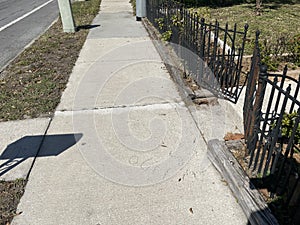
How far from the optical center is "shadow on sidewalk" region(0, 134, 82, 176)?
119 inches

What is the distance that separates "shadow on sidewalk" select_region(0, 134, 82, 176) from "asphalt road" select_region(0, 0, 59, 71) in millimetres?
3650

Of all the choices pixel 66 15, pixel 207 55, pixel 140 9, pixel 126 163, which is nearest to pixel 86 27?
pixel 66 15

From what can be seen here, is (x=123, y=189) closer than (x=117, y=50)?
Yes

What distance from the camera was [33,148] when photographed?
3.22 m

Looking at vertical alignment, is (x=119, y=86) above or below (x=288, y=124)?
below

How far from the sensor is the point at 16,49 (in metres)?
7.46

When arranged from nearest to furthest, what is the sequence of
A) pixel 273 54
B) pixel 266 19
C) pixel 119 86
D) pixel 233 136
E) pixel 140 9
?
pixel 233 136 < pixel 119 86 < pixel 273 54 < pixel 266 19 < pixel 140 9

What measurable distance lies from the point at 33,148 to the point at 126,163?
1217 mm

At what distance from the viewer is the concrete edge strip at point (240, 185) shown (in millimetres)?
2076

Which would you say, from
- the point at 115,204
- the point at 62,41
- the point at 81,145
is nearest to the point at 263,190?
the point at 115,204

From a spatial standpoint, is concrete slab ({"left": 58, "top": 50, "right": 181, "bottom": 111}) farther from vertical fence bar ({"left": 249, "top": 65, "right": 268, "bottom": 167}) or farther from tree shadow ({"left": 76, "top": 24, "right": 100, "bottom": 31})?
tree shadow ({"left": 76, "top": 24, "right": 100, "bottom": 31})

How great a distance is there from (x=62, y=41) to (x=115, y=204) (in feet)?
20.4

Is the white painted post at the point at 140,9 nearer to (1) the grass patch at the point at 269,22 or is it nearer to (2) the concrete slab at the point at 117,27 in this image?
(2) the concrete slab at the point at 117,27

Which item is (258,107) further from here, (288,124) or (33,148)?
(33,148)
